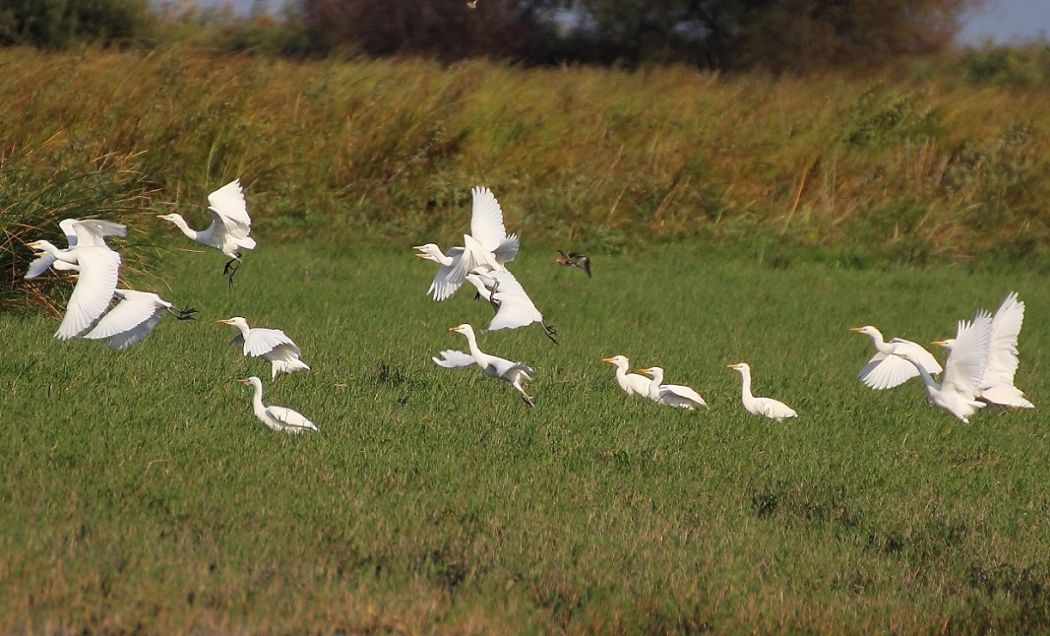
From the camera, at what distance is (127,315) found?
23.9 ft

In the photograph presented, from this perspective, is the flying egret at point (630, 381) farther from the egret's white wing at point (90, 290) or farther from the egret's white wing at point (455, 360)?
the egret's white wing at point (90, 290)

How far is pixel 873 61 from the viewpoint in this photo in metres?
28.9

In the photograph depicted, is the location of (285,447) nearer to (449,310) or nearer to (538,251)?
(449,310)

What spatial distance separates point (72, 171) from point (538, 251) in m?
5.54

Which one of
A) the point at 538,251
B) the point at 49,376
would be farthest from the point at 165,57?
the point at 49,376

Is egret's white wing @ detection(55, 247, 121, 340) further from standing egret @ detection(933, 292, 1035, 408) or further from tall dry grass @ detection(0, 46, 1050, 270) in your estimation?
tall dry grass @ detection(0, 46, 1050, 270)

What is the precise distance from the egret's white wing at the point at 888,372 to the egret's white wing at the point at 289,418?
326 centimetres

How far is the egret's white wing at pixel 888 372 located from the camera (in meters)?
8.34

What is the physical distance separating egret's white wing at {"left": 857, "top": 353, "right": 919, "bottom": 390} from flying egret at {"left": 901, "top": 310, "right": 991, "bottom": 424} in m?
0.09

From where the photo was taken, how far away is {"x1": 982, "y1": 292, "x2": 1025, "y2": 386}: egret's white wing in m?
8.34

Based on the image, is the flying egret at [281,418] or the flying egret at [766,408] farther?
Answer: the flying egret at [766,408]

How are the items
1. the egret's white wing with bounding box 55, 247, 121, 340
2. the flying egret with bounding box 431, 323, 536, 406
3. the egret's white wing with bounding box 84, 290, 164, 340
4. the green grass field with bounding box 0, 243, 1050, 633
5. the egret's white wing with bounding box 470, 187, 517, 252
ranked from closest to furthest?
1. the green grass field with bounding box 0, 243, 1050, 633
2. the egret's white wing with bounding box 55, 247, 121, 340
3. the egret's white wing with bounding box 84, 290, 164, 340
4. the flying egret with bounding box 431, 323, 536, 406
5. the egret's white wing with bounding box 470, 187, 517, 252

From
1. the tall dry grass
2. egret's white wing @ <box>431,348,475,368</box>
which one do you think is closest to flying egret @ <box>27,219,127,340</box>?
egret's white wing @ <box>431,348,475,368</box>

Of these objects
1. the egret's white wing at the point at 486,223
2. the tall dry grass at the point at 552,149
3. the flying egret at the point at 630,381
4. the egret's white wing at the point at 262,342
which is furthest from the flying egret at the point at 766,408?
the tall dry grass at the point at 552,149
